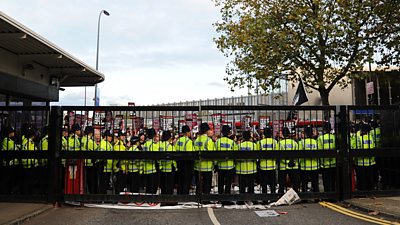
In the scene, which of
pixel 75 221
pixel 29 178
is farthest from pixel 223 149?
pixel 29 178

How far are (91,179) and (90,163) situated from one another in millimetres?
381

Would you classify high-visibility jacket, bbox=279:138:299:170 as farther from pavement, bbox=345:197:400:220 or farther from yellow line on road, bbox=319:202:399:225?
pavement, bbox=345:197:400:220

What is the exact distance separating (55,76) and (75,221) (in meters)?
8.54

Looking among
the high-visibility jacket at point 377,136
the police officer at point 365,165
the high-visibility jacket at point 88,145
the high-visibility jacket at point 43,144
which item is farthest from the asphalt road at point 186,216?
the high-visibility jacket at point 377,136

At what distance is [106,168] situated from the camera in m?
8.88

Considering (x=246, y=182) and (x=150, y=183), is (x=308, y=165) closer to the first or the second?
(x=246, y=182)

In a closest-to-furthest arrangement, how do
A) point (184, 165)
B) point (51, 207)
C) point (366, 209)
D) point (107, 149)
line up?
point (366, 209) < point (51, 207) < point (107, 149) < point (184, 165)

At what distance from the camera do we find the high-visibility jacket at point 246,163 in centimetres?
891

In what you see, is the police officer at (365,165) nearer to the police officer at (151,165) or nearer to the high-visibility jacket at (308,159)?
the high-visibility jacket at (308,159)

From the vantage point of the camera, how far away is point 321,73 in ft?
52.0

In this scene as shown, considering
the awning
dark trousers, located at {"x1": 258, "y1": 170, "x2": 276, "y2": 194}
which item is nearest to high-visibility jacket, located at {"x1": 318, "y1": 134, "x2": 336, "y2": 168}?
dark trousers, located at {"x1": 258, "y1": 170, "x2": 276, "y2": 194}

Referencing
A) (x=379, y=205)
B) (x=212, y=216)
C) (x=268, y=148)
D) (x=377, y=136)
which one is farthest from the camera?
(x=377, y=136)

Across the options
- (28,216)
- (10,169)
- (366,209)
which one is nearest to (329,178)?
(366,209)

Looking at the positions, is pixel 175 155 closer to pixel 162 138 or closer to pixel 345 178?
pixel 162 138
